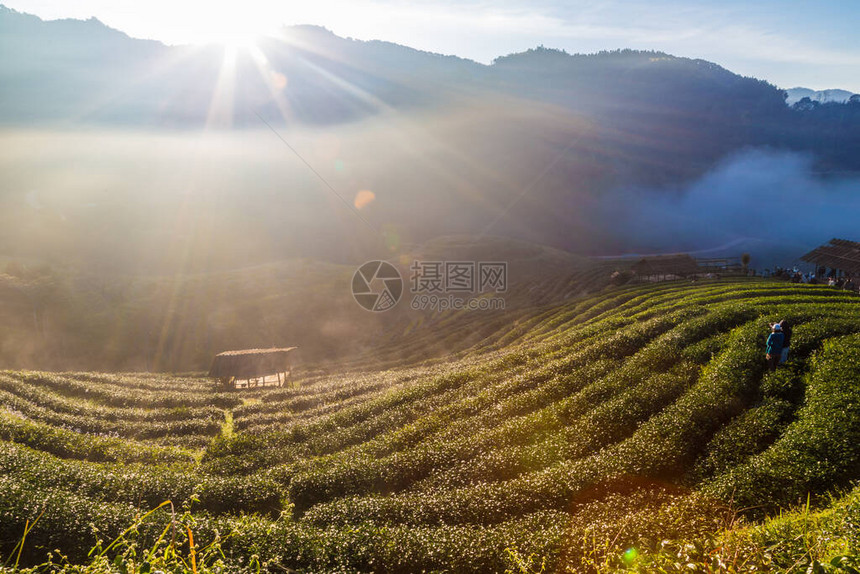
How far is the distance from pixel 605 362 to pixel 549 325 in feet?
95.1

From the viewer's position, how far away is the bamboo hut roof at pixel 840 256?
62.2 m

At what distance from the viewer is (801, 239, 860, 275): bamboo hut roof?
62.2 meters

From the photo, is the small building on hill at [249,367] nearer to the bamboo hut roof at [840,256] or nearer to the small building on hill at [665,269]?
the small building on hill at [665,269]

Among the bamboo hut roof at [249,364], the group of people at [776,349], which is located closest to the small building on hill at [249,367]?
the bamboo hut roof at [249,364]

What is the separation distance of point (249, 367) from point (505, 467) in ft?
140

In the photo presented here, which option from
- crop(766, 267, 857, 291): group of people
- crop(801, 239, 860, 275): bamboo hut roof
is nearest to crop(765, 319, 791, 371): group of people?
crop(766, 267, 857, 291): group of people

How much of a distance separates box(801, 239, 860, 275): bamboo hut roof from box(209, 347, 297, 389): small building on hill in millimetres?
81512

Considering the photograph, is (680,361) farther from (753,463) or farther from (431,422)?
(431,422)

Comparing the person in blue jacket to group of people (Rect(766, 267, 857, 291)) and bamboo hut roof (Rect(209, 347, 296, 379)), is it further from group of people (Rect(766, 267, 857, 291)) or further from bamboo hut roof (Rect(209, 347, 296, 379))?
bamboo hut roof (Rect(209, 347, 296, 379))

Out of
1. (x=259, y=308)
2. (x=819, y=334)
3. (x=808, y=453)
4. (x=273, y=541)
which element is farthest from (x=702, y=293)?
(x=259, y=308)

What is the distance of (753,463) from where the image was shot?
18234 mm

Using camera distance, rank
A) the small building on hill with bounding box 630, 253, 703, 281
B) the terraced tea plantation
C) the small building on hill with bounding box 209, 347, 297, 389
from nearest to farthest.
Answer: the terraced tea plantation, the small building on hill with bounding box 209, 347, 297, 389, the small building on hill with bounding box 630, 253, 703, 281

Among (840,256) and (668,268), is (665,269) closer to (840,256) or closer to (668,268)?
(668,268)

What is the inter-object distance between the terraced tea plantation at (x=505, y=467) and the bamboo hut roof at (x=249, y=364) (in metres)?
13.6
